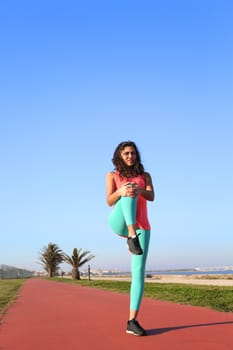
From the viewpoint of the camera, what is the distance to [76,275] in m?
45.0

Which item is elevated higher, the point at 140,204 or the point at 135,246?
the point at 140,204

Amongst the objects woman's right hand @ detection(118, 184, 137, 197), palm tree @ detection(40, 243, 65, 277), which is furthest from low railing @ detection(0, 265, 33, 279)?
woman's right hand @ detection(118, 184, 137, 197)

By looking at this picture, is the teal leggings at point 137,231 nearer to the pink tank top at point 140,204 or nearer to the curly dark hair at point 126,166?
the pink tank top at point 140,204

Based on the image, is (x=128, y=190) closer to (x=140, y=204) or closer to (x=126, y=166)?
(x=140, y=204)

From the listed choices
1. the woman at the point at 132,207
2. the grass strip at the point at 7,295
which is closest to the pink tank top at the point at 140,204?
the woman at the point at 132,207

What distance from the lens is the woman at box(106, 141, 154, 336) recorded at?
14.6 feet

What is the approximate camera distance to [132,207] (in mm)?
4445

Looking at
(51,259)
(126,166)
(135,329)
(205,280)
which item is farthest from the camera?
(51,259)

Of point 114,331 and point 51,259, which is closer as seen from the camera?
point 114,331

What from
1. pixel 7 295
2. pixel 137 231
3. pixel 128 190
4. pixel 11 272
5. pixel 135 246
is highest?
pixel 11 272

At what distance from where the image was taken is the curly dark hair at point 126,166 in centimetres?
482

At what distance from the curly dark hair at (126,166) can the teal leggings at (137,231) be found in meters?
0.39

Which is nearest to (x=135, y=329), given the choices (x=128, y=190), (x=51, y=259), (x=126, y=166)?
(x=128, y=190)

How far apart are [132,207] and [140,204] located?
0.98 feet
